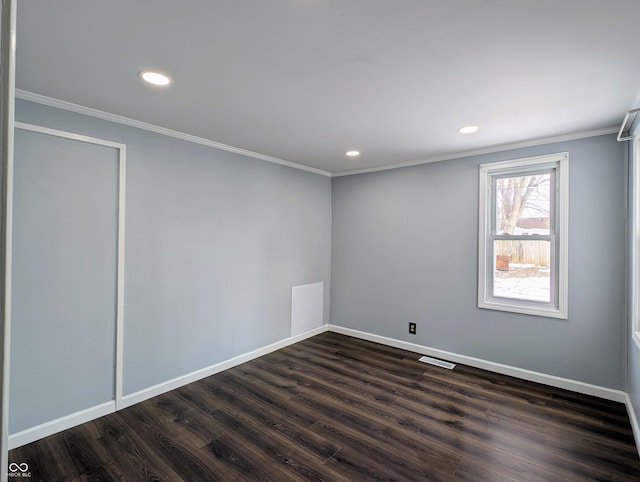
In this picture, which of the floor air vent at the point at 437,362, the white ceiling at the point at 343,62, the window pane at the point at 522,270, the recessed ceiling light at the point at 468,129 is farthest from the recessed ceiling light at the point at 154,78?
the floor air vent at the point at 437,362

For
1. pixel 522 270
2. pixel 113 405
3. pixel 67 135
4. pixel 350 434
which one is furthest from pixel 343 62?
pixel 113 405

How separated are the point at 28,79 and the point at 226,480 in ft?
8.96

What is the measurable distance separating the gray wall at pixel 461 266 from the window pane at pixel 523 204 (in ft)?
Answer: 0.75

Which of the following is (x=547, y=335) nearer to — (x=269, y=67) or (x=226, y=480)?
(x=226, y=480)

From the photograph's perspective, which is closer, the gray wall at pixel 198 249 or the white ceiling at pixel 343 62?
the white ceiling at pixel 343 62

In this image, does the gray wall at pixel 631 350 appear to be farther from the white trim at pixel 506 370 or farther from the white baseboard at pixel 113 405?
the white baseboard at pixel 113 405

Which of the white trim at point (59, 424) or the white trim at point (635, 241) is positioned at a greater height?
the white trim at point (635, 241)

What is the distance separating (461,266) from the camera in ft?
12.0

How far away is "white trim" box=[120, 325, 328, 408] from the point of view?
8.99ft

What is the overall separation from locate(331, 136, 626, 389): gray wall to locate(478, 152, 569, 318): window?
0.08 meters

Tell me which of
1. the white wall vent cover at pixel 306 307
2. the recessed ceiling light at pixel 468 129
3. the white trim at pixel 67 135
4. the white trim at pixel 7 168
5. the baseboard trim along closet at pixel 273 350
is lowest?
the baseboard trim along closet at pixel 273 350

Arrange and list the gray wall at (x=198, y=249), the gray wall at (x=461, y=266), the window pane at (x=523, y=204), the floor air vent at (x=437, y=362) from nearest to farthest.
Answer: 1. the gray wall at (x=198, y=249)
2. the gray wall at (x=461, y=266)
3. the window pane at (x=523, y=204)
4. the floor air vent at (x=437, y=362)

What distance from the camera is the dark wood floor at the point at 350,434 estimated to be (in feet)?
6.50

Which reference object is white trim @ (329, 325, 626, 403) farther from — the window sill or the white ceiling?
the white ceiling
